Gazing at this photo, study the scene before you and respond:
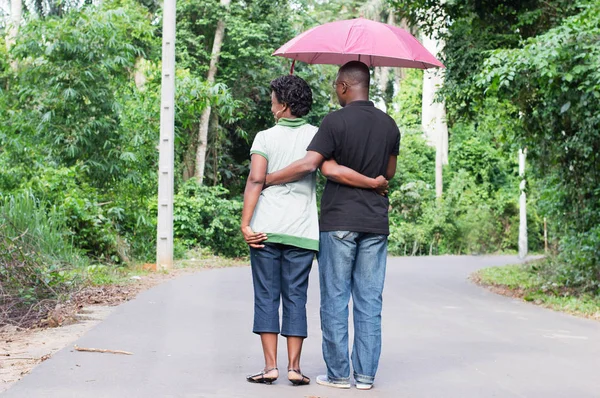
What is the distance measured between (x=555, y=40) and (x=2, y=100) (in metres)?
11.8

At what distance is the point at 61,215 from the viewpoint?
14.0 meters

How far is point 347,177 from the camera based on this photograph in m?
5.59

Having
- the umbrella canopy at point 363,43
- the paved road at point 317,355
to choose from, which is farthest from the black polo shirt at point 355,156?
the paved road at point 317,355

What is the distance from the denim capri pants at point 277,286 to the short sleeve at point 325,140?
652mm

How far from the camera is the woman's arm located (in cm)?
564

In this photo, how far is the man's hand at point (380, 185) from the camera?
5625 mm

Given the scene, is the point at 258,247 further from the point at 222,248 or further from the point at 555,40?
the point at 222,248

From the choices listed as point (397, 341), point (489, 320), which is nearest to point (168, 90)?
point (489, 320)

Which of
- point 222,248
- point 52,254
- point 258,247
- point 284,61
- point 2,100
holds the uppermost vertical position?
point 284,61

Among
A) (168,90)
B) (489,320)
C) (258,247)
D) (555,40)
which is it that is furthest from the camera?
(168,90)

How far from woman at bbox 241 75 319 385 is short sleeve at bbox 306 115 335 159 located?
17 cm

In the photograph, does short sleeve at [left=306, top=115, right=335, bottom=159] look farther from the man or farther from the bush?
the bush

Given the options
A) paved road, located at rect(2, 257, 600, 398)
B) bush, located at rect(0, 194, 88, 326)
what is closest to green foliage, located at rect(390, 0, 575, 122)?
paved road, located at rect(2, 257, 600, 398)

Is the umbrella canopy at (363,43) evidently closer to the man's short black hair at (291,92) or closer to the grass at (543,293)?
the man's short black hair at (291,92)
